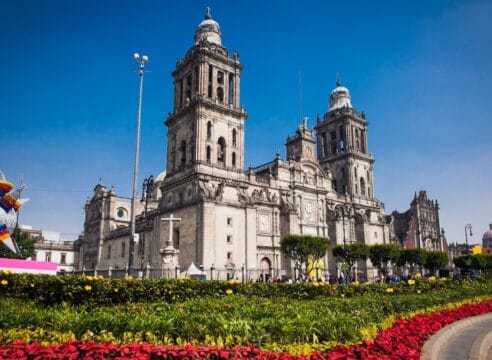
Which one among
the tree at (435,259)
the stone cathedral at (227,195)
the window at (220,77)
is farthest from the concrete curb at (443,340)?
the tree at (435,259)

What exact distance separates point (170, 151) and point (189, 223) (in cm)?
1154

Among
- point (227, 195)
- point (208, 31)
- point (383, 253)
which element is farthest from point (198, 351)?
point (208, 31)

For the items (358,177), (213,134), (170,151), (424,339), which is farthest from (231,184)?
(424,339)

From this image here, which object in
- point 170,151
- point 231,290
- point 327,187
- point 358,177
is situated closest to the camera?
point 231,290

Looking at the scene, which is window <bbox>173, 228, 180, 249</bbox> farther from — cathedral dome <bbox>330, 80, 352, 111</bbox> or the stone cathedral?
cathedral dome <bbox>330, 80, 352, 111</bbox>

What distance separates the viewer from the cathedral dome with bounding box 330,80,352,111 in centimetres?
7244

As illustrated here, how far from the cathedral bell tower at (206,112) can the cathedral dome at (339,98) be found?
90.2 feet

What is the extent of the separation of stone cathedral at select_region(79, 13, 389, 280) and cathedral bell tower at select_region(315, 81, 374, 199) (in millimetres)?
380

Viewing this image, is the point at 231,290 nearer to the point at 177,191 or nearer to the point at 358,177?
the point at 177,191

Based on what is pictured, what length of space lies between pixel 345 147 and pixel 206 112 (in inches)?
1223

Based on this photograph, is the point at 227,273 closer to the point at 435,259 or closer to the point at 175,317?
the point at 435,259

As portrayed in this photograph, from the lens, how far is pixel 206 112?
154 feet

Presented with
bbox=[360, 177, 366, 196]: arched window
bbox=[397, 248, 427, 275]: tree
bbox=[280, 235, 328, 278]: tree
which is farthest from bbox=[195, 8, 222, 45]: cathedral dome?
bbox=[397, 248, 427, 275]: tree

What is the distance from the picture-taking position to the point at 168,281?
15.4 metres
